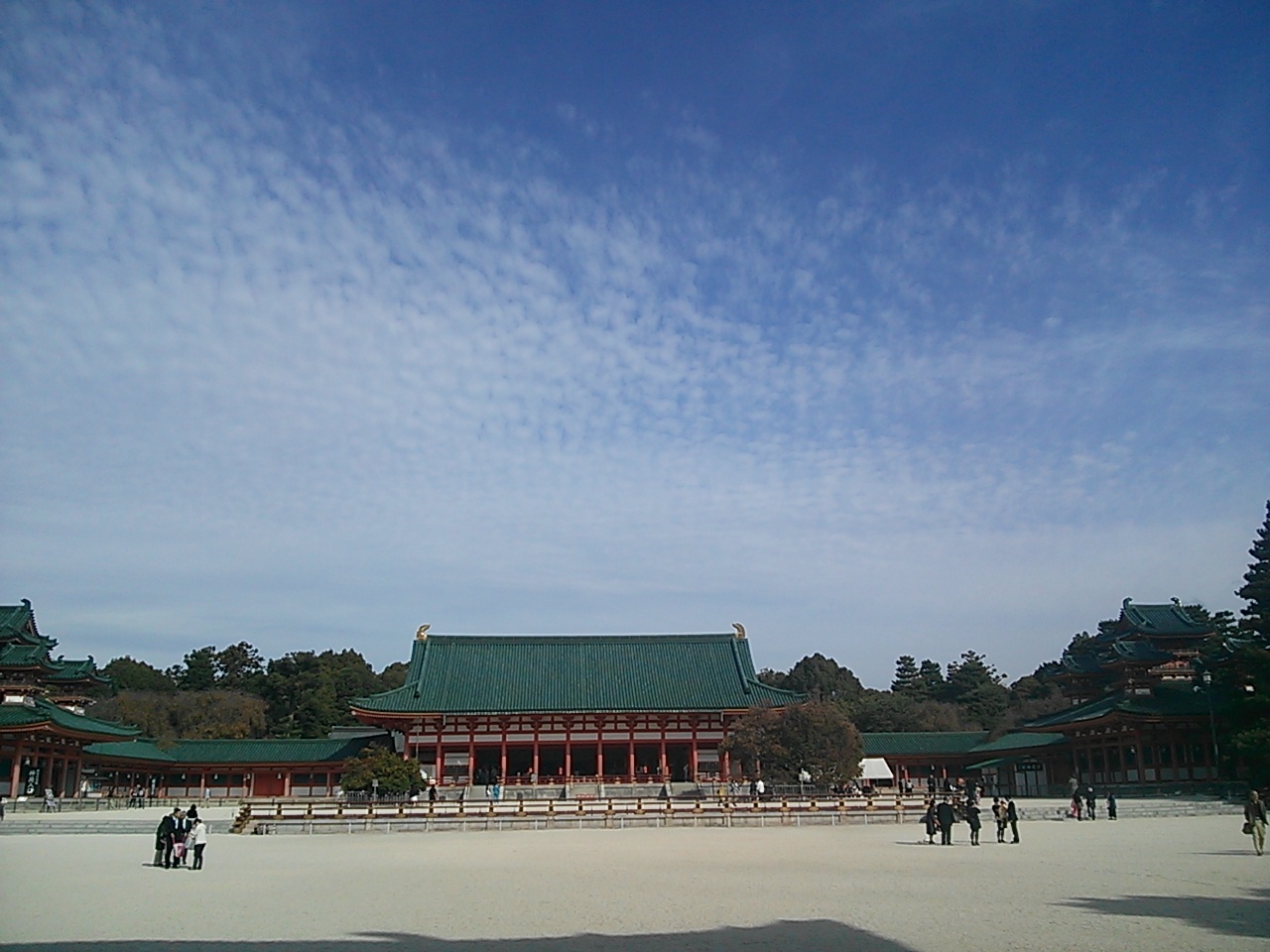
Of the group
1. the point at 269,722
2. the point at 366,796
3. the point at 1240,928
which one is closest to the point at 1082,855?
the point at 1240,928

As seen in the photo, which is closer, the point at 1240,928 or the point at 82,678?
the point at 1240,928

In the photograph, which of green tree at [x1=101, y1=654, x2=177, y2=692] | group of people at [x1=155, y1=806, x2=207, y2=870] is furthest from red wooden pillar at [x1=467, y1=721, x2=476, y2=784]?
green tree at [x1=101, y1=654, x2=177, y2=692]

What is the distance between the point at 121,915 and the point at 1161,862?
57.1 feet

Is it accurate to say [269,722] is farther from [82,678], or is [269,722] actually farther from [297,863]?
[297,863]

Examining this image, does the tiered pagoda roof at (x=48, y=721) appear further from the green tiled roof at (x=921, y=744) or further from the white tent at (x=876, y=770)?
the green tiled roof at (x=921, y=744)

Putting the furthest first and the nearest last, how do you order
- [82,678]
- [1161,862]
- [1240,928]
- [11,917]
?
[82,678], [1161,862], [11,917], [1240,928]

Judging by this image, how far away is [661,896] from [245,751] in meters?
43.9

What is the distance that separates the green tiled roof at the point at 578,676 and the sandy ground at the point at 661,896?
23885 millimetres

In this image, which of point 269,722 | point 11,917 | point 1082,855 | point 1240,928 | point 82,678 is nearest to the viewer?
point 1240,928

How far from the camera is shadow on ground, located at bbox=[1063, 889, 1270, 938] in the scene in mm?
11352

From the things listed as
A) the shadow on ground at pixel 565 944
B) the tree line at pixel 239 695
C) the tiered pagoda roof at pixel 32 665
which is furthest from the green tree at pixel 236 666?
the shadow on ground at pixel 565 944

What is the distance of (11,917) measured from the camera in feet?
41.8

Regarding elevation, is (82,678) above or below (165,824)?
above

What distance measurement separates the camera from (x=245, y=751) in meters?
51.4
